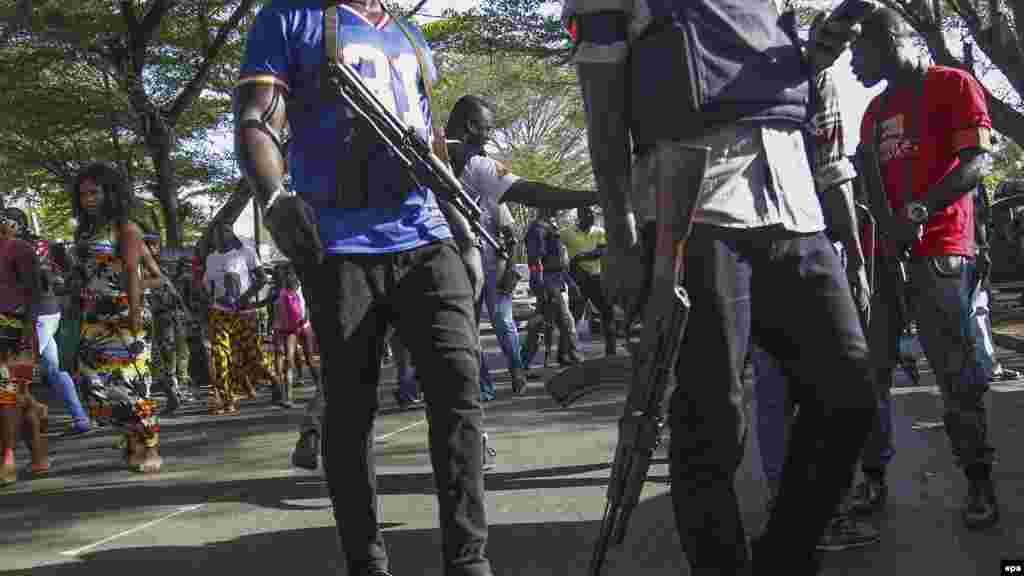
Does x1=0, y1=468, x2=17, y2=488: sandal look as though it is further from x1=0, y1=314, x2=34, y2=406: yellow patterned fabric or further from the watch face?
the watch face

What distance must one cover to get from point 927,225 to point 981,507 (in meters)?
1.00

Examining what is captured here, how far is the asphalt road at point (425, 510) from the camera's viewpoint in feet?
11.6

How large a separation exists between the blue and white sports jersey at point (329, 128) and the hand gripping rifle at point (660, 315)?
96 cm

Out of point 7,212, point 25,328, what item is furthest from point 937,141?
point 7,212

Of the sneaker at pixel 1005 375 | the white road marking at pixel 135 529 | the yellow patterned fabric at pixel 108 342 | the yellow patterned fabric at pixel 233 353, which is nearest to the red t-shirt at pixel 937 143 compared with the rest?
the white road marking at pixel 135 529

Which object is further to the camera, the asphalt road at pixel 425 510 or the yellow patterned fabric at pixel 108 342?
the yellow patterned fabric at pixel 108 342

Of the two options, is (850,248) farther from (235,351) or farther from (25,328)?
(235,351)

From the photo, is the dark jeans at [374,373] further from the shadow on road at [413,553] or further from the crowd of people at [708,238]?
the shadow on road at [413,553]

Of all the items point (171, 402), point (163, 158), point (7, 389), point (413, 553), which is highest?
point (163, 158)

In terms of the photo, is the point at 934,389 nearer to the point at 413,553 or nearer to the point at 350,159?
the point at 413,553

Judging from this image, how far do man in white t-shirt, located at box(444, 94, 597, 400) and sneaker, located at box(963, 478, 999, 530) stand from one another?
166 cm

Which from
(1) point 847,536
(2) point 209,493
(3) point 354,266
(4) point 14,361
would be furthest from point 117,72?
(1) point 847,536

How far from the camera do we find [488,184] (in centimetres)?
485

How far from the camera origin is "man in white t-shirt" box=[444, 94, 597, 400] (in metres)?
4.03
